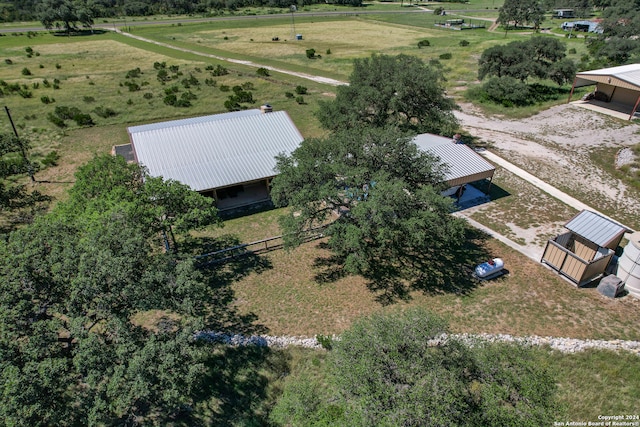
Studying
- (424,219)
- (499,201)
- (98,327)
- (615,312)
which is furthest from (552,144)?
(98,327)

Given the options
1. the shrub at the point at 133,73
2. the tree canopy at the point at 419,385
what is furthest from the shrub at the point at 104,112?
the tree canopy at the point at 419,385

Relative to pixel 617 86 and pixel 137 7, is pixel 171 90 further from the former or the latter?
pixel 137 7

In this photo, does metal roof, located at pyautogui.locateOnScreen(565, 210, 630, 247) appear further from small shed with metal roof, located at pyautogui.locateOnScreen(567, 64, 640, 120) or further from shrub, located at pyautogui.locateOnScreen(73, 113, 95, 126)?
shrub, located at pyautogui.locateOnScreen(73, 113, 95, 126)

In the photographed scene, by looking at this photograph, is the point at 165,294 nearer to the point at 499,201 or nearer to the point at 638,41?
the point at 499,201

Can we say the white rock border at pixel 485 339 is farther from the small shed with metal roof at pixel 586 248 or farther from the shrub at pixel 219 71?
the shrub at pixel 219 71

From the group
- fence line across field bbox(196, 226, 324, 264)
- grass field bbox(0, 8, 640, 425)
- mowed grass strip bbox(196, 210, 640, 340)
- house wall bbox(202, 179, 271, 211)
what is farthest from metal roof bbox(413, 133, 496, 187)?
house wall bbox(202, 179, 271, 211)

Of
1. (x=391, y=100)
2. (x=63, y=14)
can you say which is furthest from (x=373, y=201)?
(x=63, y=14)
